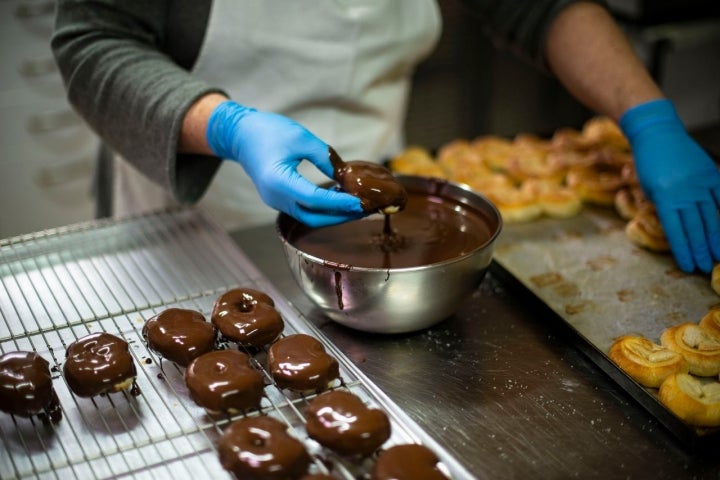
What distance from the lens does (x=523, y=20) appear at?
2.18 m

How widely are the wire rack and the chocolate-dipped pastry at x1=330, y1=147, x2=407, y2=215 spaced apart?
246mm

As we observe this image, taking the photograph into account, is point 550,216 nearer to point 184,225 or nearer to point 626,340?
point 626,340

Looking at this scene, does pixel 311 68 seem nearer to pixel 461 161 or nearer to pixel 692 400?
pixel 461 161

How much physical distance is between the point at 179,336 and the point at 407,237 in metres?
0.49

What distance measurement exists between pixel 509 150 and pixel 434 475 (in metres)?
1.40

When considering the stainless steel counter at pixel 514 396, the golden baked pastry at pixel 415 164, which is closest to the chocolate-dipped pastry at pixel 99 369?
the stainless steel counter at pixel 514 396

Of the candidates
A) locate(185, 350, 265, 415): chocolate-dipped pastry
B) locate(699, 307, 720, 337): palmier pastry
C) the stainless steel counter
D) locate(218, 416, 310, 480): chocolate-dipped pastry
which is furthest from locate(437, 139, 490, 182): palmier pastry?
locate(218, 416, 310, 480): chocolate-dipped pastry

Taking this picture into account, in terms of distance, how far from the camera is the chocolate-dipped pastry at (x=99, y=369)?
4.00ft


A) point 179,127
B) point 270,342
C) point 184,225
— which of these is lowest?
point 184,225

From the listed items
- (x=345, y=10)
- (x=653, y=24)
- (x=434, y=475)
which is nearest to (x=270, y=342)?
(x=434, y=475)

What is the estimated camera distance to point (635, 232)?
1815mm

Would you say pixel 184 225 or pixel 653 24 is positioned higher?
pixel 653 24

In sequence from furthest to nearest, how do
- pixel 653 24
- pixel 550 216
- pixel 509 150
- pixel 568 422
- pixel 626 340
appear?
pixel 653 24
pixel 509 150
pixel 550 216
pixel 626 340
pixel 568 422

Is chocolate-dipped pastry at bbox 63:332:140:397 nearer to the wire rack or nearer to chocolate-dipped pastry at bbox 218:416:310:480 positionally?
the wire rack
